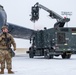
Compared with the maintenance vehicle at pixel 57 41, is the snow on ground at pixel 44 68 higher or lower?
lower

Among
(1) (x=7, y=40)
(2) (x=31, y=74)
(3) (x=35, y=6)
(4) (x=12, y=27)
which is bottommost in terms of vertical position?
(2) (x=31, y=74)

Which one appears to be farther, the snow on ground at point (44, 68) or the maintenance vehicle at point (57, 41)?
the maintenance vehicle at point (57, 41)

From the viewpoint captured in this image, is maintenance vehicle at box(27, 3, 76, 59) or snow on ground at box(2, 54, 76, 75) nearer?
snow on ground at box(2, 54, 76, 75)

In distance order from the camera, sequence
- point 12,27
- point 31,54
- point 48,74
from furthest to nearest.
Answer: point 12,27
point 31,54
point 48,74

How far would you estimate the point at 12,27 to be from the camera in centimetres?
3459

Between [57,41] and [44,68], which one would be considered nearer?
[44,68]

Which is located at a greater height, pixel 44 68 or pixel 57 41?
pixel 57 41

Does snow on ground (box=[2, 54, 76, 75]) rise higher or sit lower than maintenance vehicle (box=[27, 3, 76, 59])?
lower

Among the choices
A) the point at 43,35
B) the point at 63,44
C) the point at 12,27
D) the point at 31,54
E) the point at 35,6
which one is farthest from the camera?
the point at 35,6

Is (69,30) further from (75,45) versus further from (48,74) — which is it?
(48,74)

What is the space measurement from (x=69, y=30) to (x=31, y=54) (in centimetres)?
514

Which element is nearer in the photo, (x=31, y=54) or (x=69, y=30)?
(x=69, y=30)

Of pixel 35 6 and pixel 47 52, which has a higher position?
pixel 35 6

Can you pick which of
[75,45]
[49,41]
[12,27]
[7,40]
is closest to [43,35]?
[49,41]
